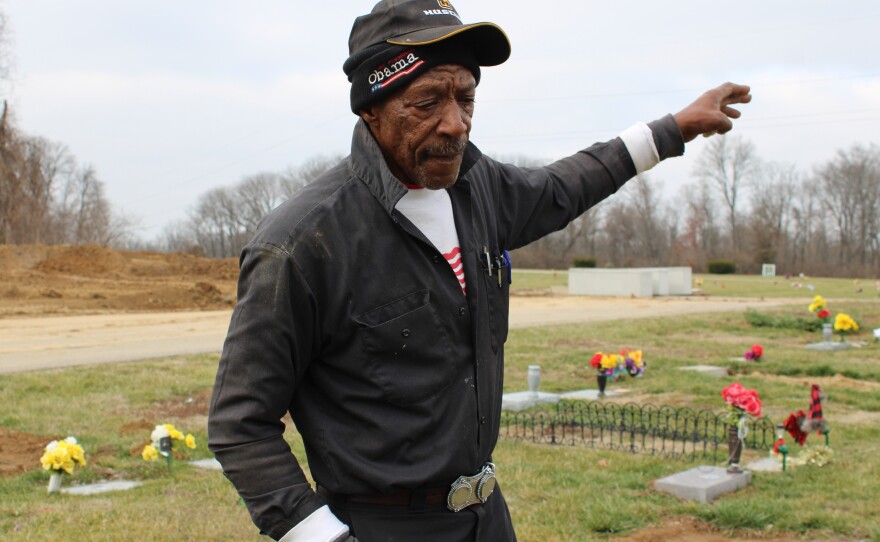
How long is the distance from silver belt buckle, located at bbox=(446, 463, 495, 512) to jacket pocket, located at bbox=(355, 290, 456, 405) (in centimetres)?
25

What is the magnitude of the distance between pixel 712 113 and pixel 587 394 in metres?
7.94

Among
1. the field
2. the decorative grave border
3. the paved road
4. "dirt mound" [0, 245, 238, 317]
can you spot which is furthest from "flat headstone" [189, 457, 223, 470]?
"dirt mound" [0, 245, 238, 317]

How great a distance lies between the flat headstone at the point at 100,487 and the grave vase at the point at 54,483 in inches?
1.9

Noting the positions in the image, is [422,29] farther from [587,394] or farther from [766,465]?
[587,394]

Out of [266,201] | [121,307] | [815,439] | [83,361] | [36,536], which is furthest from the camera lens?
[266,201]

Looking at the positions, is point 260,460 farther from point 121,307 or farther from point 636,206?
point 636,206

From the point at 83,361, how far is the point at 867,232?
6711 centimetres

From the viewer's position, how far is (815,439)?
7777 millimetres

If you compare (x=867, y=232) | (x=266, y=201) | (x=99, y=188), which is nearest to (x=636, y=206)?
(x=867, y=232)

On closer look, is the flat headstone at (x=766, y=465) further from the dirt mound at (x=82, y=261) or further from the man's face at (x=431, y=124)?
the dirt mound at (x=82, y=261)

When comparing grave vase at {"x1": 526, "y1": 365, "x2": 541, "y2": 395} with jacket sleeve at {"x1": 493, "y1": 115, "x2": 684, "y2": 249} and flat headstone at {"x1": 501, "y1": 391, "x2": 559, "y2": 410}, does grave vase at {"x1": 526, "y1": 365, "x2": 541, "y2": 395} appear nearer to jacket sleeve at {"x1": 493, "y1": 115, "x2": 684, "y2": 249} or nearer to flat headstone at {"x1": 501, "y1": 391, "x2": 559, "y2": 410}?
flat headstone at {"x1": 501, "y1": 391, "x2": 559, "y2": 410}

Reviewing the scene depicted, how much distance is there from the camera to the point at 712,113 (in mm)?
2799

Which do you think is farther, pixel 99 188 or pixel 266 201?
pixel 266 201

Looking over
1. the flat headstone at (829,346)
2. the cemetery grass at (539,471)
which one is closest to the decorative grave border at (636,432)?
the cemetery grass at (539,471)
